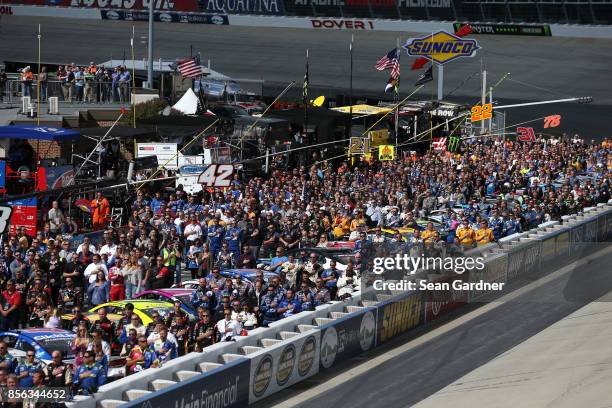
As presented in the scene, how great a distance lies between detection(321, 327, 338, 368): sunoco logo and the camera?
726 inches

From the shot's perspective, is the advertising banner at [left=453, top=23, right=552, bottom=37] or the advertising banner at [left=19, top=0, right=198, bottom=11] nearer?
the advertising banner at [left=453, top=23, right=552, bottom=37]

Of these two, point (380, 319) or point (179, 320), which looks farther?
point (380, 319)

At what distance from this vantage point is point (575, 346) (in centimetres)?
1975

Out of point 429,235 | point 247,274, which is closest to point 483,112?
point 429,235

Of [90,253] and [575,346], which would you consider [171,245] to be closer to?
[90,253]

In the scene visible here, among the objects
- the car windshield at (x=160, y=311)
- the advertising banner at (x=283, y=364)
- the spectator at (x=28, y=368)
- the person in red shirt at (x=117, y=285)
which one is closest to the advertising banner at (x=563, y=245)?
the advertising banner at (x=283, y=364)

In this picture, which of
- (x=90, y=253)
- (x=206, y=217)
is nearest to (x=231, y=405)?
(x=90, y=253)

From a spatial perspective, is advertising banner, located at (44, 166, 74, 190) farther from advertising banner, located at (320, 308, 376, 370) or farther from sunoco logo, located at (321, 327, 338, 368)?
→ sunoco logo, located at (321, 327, 338, 368)

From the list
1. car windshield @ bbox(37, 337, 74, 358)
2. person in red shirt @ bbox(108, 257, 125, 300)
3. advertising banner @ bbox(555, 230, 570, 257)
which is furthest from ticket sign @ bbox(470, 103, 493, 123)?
car windshield @ bbox(37, 337, 74, 358)

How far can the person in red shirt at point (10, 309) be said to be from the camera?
18.7 meters

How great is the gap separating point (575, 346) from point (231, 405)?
Result: 693 cm

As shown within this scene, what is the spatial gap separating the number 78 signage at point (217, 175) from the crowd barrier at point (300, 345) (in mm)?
5127

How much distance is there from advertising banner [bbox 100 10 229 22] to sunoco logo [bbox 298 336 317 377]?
195 ft

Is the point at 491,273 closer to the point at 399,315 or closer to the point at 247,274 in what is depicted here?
the point at 399,315
